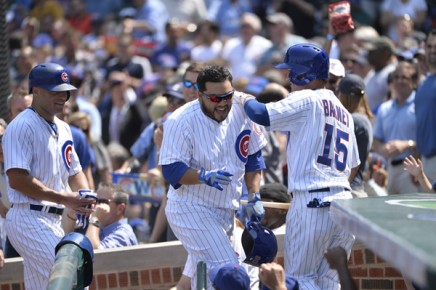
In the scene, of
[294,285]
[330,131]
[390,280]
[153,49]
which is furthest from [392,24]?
[294,285]

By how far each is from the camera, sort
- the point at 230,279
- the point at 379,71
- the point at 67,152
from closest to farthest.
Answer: the point at 230,279, the point at 67,152, the point at 379,71

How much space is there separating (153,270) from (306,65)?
2.09 metres

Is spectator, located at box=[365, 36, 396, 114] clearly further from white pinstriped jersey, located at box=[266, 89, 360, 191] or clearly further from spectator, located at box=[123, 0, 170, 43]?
spectator, located at box=[123, 0, 170, 43]

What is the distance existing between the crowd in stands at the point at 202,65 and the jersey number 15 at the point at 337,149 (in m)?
1.13

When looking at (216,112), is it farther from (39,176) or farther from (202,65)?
(202,65)

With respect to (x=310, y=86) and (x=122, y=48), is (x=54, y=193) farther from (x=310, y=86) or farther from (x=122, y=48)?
(x=122, y=48)

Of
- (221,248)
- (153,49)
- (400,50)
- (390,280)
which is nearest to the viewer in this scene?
(221,248)

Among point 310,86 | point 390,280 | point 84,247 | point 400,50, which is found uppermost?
point 400,50

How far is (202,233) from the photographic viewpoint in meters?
6.45

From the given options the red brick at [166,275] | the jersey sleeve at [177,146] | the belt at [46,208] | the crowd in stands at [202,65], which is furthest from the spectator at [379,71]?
the belt at [46,208]

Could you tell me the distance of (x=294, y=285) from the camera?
5227 millimetres

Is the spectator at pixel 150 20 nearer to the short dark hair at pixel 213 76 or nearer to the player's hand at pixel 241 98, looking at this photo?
the player's hand at pixel 241 98

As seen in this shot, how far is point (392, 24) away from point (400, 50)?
7.24 feet

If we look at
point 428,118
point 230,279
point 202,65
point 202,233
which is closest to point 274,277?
point 230,279
